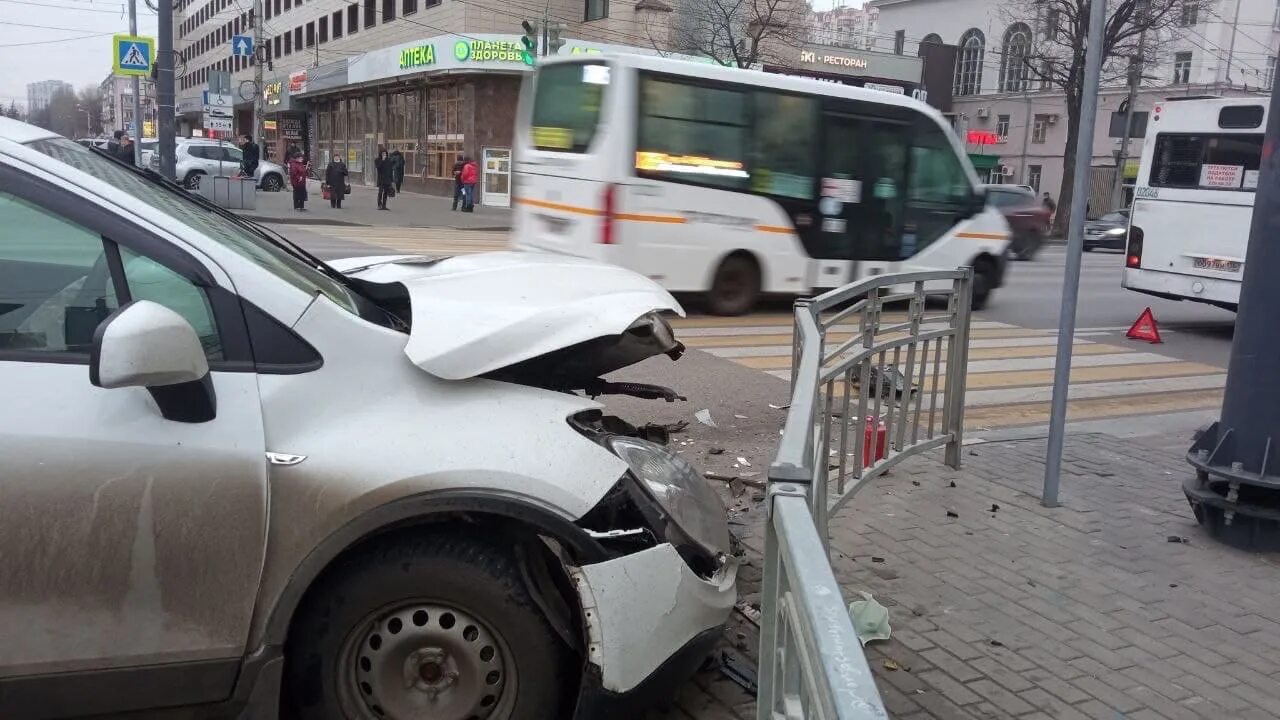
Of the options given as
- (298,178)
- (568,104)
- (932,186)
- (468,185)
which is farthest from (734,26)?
(568,104)

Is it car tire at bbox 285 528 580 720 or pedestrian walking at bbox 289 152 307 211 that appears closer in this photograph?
car tire at bbox 285 528 580 720

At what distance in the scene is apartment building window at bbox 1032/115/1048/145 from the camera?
52000 mm

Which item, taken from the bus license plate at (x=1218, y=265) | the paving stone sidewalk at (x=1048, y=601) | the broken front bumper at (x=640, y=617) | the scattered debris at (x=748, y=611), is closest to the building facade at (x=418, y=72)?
the bus license plate at (x=1218, y=265)

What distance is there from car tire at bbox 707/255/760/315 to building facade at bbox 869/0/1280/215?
31.9 m

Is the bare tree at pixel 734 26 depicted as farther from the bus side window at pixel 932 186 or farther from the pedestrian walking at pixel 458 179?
the bus side window at pixel 932 186

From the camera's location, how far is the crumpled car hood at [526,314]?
2922 millimetres

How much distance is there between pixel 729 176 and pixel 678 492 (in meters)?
9.34

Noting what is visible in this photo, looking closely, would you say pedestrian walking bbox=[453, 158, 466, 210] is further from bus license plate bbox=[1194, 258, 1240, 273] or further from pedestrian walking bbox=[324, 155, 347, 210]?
bus license plate bbox=[1194, 258, 1240, 273]

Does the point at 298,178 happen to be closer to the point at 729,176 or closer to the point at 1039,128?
the point at 729,176

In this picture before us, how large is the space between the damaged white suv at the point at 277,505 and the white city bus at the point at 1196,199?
39.6ft

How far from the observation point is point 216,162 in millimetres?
36812

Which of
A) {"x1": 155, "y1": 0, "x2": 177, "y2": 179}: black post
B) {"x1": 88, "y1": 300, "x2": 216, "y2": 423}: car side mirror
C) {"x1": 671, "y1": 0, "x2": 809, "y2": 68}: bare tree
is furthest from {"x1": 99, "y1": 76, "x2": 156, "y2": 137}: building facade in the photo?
→ {"x1": 88, "y1": 300, "x2": 216, "y2": 423}: car side mirror

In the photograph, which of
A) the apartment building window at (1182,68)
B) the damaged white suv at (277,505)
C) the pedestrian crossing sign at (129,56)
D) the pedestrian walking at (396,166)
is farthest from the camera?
the apartment building window at (1182,68)

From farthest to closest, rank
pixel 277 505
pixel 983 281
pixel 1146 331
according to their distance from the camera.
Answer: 1. pixel 983 281
2. pixel 1146 331
3. pixel 277 505
